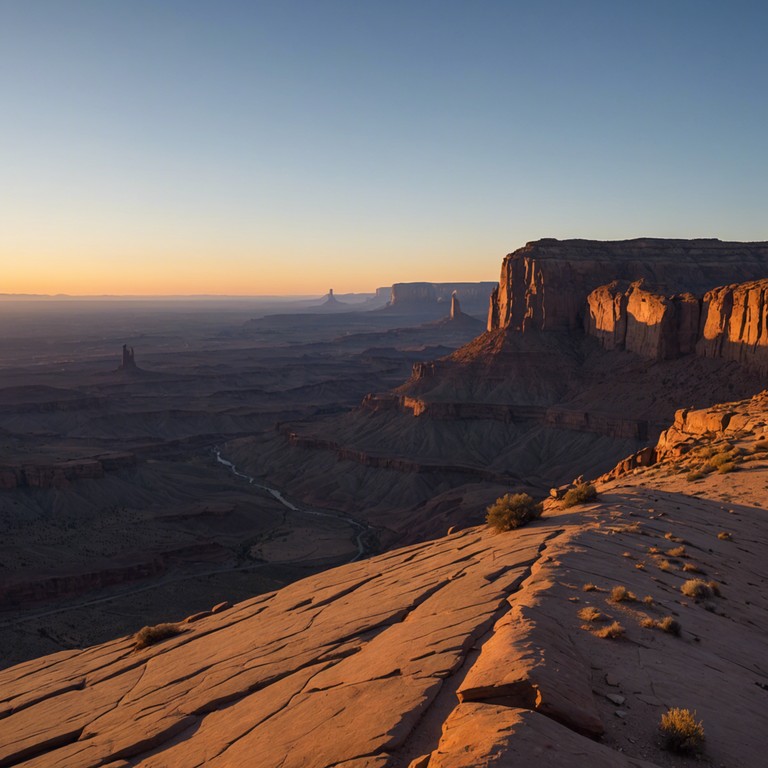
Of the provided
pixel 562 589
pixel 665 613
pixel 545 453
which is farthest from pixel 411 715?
pixel 545 453

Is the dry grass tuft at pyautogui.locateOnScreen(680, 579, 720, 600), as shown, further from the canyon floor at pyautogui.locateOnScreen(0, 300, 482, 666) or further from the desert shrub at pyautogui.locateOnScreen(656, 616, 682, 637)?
the canyon floor at pyautogui.locateOnScreen(0, 300, 482, 666)

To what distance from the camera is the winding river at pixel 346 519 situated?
→ 232 ft

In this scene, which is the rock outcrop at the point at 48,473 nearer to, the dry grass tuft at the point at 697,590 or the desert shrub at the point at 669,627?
the dry grass tuft at the point at 697,590

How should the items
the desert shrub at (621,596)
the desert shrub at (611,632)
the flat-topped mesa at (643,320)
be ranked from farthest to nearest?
the flat-topped mesa at (643,320), the desert shrub at (621,596), the desert shrub at (611,632)

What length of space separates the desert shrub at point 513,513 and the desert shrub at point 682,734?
44.5ft

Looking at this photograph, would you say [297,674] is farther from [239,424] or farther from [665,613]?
[239,424]

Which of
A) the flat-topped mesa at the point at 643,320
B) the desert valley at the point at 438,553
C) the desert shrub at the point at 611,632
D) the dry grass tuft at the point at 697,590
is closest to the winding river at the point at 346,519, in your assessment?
the desert valley at the point at 438,553

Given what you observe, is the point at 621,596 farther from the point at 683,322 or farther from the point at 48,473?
the point at 48,473

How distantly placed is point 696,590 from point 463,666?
262 inches

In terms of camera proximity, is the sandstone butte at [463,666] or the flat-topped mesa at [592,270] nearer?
the sandstone butte at [463,666]

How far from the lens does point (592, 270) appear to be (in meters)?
114

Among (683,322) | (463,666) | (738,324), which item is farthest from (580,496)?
(683,322)

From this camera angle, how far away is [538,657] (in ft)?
32.9

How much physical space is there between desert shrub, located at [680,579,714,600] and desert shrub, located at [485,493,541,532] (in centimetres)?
740
